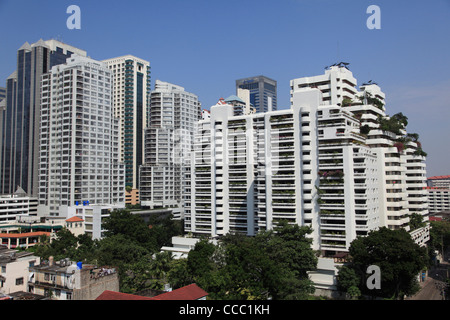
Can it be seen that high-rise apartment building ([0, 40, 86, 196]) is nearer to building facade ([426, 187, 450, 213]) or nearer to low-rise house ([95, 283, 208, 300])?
low-rise house ([95, 283, 208, 300])

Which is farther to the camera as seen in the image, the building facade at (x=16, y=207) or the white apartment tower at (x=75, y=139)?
the white apartment tower at (x=75, y=139)

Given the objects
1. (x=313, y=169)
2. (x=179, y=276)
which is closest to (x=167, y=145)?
(x=313, y=169)

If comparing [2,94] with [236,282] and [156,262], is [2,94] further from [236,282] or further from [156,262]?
[236,282]

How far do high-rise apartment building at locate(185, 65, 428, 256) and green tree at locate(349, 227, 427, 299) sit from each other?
2747mm

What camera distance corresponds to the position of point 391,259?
19.4 meters

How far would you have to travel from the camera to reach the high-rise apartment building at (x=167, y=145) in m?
48.1

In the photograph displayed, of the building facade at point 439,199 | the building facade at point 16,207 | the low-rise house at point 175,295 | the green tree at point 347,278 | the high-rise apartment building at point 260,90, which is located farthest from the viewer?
the high-rise apartment building at point 260,90

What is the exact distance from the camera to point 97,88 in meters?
40.9

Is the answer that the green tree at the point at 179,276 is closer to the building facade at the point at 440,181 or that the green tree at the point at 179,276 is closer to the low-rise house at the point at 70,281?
the low-rise house at the point at 70,281

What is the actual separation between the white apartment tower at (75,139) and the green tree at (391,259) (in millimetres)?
27813

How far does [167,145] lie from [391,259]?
35.9 m

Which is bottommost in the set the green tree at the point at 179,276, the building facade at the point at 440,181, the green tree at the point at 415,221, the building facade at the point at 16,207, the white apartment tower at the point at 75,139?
the green tree at the point at 179,276

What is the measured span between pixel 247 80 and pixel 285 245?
279ft

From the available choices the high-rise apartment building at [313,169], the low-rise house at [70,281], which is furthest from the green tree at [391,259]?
the low-rise house at [70,281]
